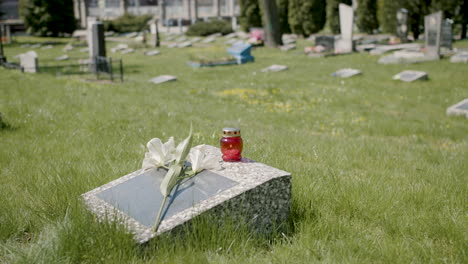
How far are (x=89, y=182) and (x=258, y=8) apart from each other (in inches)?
1398

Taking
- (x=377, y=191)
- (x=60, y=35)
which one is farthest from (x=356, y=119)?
(x=60, y=35)

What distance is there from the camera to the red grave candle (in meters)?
3.30

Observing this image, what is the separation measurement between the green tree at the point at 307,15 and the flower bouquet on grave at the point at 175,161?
1247 inches

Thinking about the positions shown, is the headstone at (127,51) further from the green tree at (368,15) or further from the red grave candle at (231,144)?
the red grave candle at (231,144)

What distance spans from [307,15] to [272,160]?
30.6 meters

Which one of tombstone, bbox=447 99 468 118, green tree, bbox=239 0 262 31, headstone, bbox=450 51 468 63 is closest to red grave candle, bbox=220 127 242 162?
tombstone, bbox=447 99 468 118

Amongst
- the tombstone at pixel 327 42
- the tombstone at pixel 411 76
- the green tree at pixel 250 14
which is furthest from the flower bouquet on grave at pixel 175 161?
the green tree at pixel 250 14

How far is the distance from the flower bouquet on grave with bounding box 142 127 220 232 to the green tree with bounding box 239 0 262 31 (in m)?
35.6

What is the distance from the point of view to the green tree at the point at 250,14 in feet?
123

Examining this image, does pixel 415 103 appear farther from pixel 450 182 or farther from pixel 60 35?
pixel 60 35

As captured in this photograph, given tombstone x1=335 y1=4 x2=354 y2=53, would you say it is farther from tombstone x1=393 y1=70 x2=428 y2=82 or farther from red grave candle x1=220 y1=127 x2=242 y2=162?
red grave candle x1=220 y1=127 x2=242 y2=162

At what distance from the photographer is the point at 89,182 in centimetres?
394

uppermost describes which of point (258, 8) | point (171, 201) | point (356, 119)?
point (258, 8)

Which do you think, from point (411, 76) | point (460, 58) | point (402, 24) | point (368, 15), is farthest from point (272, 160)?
point (368, 15)
